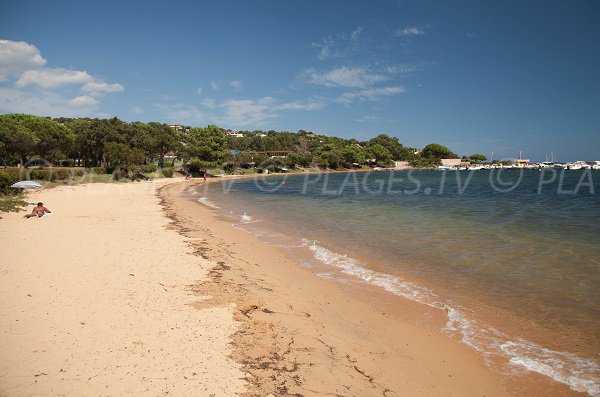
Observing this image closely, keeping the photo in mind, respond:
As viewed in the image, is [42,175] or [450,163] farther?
[450,163]

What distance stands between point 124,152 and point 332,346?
51916mm

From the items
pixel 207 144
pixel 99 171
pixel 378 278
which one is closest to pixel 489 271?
pixel 378 278

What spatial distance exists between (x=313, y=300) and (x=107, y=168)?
194 feet

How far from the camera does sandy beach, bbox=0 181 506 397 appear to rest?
181 inches

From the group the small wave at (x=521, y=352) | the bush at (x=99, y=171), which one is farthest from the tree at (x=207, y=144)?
the small wave at (x=521, y=352)

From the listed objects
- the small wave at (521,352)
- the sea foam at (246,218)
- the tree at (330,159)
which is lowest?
the sea foam at (246,218)

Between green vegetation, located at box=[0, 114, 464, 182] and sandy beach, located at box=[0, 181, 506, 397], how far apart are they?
2751 cm

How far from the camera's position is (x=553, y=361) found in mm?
5867

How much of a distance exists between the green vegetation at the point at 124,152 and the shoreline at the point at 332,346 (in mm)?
30348

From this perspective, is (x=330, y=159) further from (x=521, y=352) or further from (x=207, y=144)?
(x=521, y=352)

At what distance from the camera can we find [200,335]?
5742 millimetres

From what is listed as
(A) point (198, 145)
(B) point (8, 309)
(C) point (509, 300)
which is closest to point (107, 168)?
(A) point (198, 145)

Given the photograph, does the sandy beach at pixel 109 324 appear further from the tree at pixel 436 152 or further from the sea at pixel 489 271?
the tree at pixel 436 152

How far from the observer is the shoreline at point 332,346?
16.1 ft
